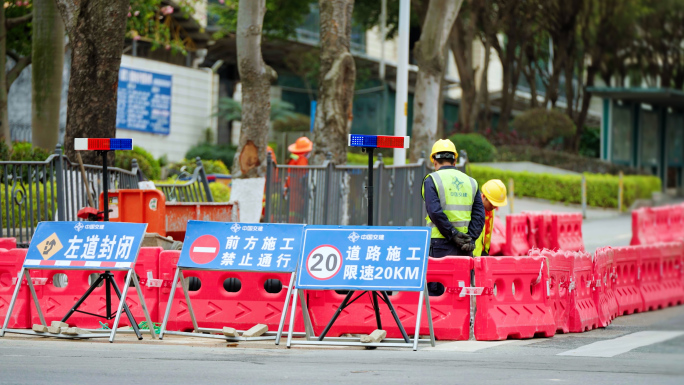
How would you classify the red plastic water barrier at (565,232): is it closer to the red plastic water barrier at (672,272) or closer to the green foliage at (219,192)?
the red plastic water barrier at (672,272)

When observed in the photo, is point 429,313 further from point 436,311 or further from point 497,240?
point 497,240

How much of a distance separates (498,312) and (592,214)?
22.1m

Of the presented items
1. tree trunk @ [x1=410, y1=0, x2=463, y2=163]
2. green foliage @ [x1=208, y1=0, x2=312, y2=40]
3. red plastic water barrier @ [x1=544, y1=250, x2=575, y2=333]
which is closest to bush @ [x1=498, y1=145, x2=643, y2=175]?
green foliage @ [x1=208, y1=0, x2=312, y2=40]

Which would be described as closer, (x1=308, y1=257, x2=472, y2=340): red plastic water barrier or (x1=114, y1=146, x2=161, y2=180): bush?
(x1=308, y1=257, x2=472, y2=340): red plastic water barrier

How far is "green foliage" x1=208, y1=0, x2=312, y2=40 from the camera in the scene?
109ft

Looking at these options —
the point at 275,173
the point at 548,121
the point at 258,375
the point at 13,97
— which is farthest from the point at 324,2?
the point at 548,121

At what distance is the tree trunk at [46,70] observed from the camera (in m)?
18.2

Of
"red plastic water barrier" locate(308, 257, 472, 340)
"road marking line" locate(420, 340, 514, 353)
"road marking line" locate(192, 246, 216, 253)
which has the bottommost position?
"road marking line" locate(420, 340, 514, 353)

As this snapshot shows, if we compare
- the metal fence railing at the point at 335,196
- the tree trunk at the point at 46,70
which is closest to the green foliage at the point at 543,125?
the tree trunk at the point at 46,70

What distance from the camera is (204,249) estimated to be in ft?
29.0

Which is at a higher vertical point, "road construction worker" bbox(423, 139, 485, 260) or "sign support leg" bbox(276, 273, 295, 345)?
"road construction worker" bbox(423, 139, 485, 260)

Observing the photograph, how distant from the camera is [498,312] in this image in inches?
350

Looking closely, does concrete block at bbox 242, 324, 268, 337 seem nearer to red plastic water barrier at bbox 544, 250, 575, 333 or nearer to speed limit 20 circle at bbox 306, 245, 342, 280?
speed limit 20 circle at bbox 306, 245, 342, 280

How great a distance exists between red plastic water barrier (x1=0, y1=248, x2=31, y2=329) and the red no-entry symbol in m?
2.02
